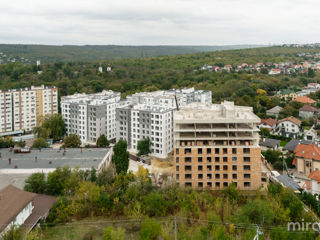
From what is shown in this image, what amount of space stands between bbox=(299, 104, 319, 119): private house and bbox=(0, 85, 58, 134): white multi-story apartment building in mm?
37831

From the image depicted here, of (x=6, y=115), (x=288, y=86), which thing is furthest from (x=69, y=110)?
(x=288, y=86)

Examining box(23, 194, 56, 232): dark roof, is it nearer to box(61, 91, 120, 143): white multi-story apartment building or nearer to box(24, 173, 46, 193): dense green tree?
box(24, 173, 46, 193): dense green tree

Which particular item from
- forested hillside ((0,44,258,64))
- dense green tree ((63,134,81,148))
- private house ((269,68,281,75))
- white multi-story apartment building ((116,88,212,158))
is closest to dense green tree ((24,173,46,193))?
dense green tree ((63,134,81,148))

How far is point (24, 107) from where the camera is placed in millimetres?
44531

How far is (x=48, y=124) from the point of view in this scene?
131 feet

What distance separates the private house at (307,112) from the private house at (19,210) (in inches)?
1591

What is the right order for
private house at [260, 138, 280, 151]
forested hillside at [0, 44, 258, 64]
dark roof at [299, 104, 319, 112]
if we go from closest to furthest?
private house at [260, 138, 280, 151] < dark roof at [299, 104, 319, 112] < forested hillside at [0, 44, 258, 64]

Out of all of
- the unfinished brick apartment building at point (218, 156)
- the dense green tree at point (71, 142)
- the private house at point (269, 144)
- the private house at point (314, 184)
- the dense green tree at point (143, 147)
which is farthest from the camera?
the dense green tree at point (71, 142)

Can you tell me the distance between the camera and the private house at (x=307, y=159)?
26.4 metres

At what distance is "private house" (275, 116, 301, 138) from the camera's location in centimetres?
4009

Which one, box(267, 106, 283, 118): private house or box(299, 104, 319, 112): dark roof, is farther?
box(267, 106, 283, 118): private house

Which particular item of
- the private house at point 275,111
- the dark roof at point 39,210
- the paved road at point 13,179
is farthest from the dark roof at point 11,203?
the private house at point 275,111

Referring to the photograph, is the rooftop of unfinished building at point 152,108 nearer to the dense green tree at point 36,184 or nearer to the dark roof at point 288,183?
the dark roof at point 288,183

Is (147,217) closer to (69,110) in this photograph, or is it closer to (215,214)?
(215,214)
